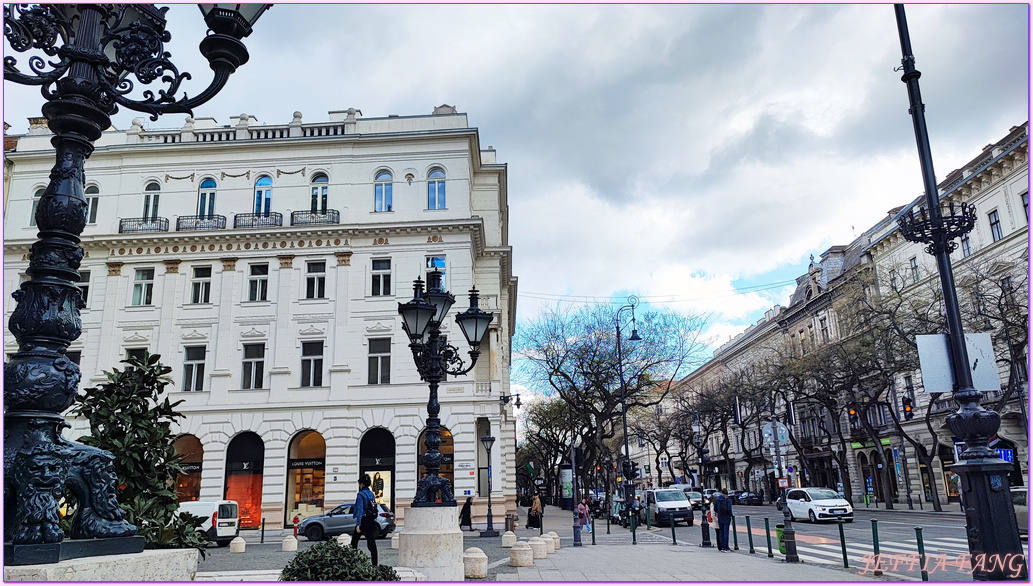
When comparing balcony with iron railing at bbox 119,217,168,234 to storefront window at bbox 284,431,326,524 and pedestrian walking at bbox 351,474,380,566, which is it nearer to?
storefront window at bbox 284,431,326,524

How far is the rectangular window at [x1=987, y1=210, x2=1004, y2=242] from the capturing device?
36.1 meters

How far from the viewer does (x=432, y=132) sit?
3544 cm

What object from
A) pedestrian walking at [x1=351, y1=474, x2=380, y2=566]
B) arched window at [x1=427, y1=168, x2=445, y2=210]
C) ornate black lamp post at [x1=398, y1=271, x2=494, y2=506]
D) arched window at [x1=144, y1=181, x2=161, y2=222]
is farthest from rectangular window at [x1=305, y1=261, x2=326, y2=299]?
pedestrian walking at [x1=351, y1=474, x2=380, y2=566]

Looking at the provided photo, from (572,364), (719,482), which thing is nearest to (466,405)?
(572,364)

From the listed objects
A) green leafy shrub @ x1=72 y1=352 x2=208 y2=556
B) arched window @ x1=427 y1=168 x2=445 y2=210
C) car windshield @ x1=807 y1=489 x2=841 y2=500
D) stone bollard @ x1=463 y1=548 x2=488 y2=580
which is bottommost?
stone bollard @ x1=463 y1=548 x2=488 y2=580

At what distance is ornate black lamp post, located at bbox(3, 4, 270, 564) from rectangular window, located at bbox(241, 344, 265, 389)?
29.3 metres

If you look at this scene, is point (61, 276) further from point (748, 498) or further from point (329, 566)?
point (748, 498)

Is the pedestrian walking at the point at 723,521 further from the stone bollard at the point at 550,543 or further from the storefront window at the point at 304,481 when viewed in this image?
the storefront window at the point at 304,481

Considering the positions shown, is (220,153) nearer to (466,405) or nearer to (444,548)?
(466,405)

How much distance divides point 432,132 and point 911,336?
2404 cm

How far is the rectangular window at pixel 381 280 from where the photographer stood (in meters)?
33.9

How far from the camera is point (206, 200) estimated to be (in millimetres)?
35531

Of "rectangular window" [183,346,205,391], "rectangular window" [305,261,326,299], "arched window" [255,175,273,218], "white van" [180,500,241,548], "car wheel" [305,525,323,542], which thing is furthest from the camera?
"arched window" [255,175,273,218]

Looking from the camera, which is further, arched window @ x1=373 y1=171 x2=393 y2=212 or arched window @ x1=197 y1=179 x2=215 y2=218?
arched window @ x1=197 y1=179 x2=215 y2=218
